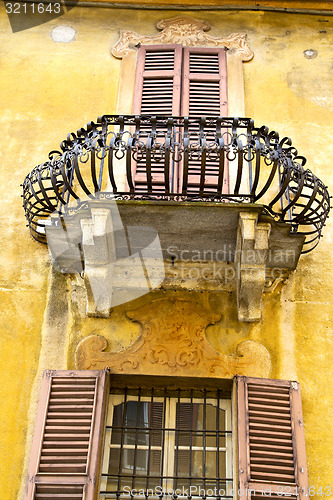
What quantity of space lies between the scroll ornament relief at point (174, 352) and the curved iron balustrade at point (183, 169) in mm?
1090

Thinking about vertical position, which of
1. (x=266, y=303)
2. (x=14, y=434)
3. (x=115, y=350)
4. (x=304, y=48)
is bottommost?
(x=14, y=434)

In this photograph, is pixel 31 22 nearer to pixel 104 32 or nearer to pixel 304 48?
pixel 104 32

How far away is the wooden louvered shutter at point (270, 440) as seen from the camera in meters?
5.21

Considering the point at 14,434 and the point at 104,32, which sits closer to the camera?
the point at 14,434

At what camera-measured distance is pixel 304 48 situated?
27.1 ft

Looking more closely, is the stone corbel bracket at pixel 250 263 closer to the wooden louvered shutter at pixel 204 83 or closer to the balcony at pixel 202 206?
the balcony at pixel 202 206

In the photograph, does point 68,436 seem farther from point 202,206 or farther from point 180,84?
point 180,84

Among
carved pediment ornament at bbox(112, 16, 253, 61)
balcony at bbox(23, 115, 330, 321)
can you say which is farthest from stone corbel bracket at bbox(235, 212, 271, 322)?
carved pediment ornament at bbox(112, 16, 253, 61)

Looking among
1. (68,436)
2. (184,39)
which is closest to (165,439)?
(68,436)

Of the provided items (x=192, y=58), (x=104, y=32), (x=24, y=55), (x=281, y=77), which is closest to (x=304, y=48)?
(x=281, y=77)

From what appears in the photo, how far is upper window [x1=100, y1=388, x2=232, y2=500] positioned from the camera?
562cm

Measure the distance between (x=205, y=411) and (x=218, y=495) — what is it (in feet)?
2.36

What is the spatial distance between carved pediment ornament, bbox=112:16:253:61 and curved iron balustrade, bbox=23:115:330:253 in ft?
4.38

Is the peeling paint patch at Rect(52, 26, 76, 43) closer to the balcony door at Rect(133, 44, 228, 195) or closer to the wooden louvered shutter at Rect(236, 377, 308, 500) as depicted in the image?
the balcony door at Rect(133, 44, 228, 195)
